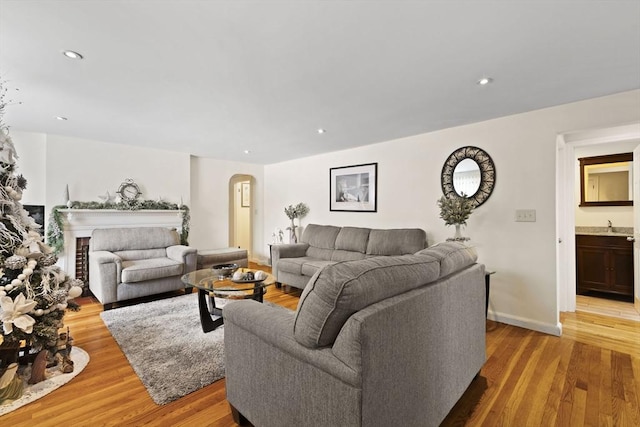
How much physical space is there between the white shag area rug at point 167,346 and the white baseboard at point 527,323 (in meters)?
2.89

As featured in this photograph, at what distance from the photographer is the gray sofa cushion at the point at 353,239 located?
165 inches

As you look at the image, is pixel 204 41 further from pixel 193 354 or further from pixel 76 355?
pixel 76 355

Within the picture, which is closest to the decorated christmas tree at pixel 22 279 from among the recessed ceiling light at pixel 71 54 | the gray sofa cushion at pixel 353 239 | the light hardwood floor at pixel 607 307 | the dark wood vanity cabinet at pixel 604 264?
the recessed ceiling light at pixel 71 54

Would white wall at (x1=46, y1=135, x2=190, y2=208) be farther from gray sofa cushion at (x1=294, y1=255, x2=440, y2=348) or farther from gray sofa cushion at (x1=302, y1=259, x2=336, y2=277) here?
gray sofa cushion at (x1=294, y1=255, x2=440, y2=348)

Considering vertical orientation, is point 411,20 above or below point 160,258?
above

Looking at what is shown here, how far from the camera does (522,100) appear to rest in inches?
106

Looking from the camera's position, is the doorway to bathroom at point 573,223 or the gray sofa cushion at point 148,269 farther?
the gray sofa cushion at point 148,269

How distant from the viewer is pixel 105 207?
4.37 meters

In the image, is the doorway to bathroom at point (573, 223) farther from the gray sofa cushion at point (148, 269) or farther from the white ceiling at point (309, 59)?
the gray sofa cushion at point (148, 269)

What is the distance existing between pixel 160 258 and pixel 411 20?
4.24 m

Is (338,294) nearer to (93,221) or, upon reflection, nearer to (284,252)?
(284,252)

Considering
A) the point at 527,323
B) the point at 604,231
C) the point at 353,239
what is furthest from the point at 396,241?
the point at 604,231

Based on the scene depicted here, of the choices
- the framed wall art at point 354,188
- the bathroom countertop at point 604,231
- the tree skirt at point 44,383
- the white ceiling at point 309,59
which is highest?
the white ceiling at point 309,59

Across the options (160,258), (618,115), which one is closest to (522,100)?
(618,115)
